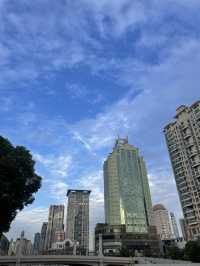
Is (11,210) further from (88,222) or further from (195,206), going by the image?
(88,222)

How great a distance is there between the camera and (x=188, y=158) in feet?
287

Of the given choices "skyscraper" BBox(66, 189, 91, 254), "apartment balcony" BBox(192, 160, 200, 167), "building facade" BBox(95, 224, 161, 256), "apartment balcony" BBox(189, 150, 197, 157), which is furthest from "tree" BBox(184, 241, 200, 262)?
"skyscraper" BBox(66, 189, 91, 254)

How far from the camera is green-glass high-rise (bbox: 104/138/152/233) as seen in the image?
136 meters

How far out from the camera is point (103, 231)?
5015 inches

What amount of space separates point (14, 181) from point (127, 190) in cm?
12112

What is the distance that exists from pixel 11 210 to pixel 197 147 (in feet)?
232

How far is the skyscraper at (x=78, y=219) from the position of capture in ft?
602

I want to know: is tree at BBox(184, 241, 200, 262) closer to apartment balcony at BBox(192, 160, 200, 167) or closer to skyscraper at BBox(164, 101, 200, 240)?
skyscraper at BBox(164, 101, 200, 240)

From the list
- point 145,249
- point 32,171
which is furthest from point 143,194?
point 32,171

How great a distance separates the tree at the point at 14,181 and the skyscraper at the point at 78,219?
547ft

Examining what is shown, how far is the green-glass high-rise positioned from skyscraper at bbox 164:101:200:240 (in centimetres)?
5413

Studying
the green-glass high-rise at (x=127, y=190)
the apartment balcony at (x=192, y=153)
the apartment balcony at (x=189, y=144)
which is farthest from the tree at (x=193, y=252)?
the green-glass high-rise at (x=127, y=190)

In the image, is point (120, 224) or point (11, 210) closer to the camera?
point (11, 210)

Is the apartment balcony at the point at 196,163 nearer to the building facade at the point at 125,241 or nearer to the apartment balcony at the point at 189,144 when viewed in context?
the apartment balcony at the point at 189,144
